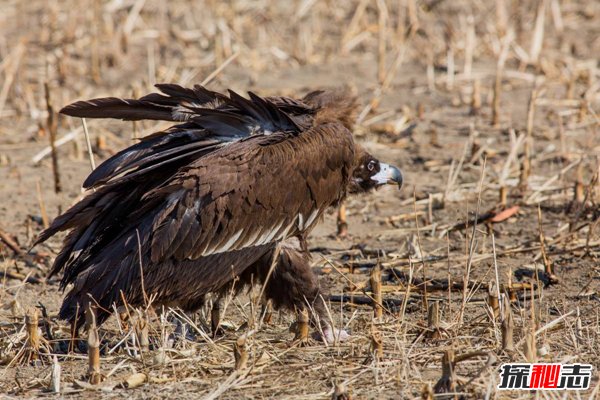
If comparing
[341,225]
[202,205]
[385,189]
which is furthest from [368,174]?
[385,189]

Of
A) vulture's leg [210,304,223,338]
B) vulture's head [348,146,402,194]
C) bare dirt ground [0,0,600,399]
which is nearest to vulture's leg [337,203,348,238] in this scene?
bare dirt ground [0,0,600,399]

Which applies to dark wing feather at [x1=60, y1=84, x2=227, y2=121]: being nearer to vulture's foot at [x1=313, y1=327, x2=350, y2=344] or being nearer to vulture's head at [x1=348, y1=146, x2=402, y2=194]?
vulture's head at [x1=348, y1=146, x2=402, y2=194]

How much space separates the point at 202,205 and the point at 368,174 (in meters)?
1.45

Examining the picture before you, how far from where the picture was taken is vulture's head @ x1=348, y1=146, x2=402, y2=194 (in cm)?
642

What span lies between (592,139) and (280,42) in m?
4.61

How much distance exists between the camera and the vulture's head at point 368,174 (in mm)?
6418

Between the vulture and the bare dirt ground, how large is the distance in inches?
11.1

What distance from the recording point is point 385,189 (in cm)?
841

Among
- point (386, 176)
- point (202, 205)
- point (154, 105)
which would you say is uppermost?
point (154, 105)

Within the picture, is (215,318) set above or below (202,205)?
below

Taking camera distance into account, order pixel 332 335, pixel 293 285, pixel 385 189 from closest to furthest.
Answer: pixel 332 335
pixel 293 285
pixel 385 189

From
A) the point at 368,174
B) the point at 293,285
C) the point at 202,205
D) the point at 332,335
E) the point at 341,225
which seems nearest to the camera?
the point at 202,205

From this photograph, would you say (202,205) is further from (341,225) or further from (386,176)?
(341,225)

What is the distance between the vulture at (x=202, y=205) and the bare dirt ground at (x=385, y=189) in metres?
0.28
